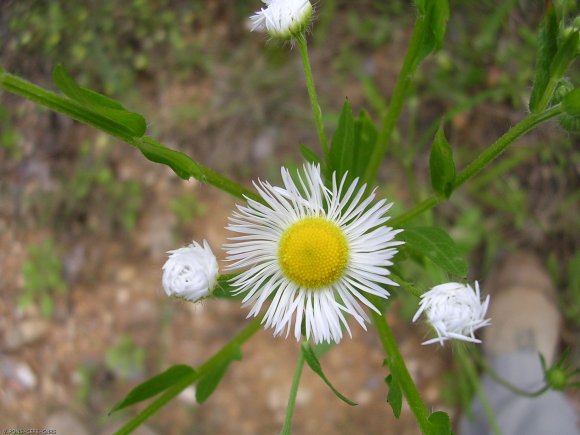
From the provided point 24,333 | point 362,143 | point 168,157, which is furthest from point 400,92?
point 24,333

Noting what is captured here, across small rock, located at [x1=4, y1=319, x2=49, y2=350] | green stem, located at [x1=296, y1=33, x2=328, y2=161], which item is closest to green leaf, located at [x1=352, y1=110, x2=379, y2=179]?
green stem, located at [x1=296, y1=33, x2=328, y2=161]

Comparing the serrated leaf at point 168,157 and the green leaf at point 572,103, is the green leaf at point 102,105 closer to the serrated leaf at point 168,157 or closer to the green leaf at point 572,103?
the serrated leaf at point 168,157

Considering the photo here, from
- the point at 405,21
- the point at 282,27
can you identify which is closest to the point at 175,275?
the point at 282,27

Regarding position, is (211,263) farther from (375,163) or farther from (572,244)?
(572,244)

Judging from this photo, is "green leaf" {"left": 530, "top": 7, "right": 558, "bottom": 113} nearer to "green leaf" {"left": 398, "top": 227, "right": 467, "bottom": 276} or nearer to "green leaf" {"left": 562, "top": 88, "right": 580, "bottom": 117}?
"green leaf" {"left": 562, "top": 88, "right": 580, "bottom": 117}


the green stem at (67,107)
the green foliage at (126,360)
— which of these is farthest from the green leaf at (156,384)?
the green foliage at (126,360)
